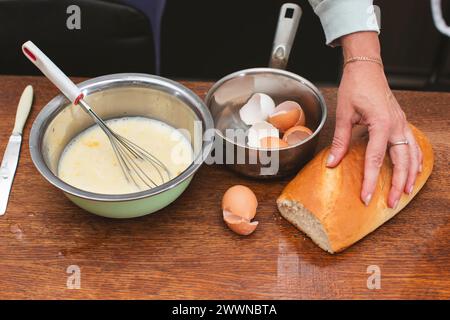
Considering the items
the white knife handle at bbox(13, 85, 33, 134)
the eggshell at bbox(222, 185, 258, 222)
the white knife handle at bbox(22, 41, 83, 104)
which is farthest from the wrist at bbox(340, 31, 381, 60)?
the white knife handle at bbox(13, 85, 33, 134)

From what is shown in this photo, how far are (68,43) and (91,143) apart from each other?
15.4 inches

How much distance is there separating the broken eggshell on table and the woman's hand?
9cm

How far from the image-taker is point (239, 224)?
0.94 meters

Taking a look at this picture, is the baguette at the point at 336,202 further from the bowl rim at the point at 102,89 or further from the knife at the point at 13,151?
the knife at the point at 13,151

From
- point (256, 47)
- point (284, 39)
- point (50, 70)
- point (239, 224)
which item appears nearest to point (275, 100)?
point (284, 39)

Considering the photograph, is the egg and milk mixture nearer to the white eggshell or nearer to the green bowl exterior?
the green bowl exterior

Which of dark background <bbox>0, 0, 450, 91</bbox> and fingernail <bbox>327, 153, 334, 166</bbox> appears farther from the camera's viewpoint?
dark background <bbox>0, 0, 450, 91</bbox>

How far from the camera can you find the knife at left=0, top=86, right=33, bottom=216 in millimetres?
1013

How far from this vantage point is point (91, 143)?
106 cm

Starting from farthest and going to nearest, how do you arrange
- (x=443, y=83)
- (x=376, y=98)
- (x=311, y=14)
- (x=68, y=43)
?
(x=443, y=83) → (x=311, y=14) → (x=68, y=43) → (x=376, y=98)

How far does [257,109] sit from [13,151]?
509mm

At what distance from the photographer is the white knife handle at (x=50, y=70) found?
0.93 m
